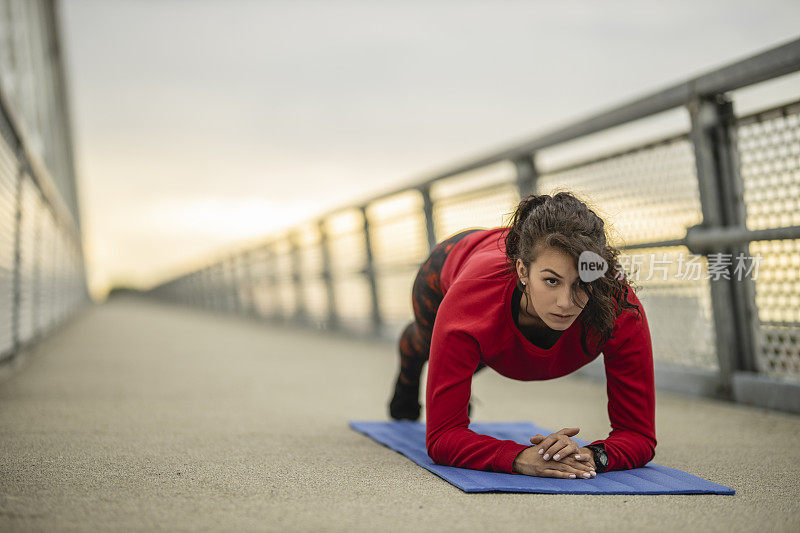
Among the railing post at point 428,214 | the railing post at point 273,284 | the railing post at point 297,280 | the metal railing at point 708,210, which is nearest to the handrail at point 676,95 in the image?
the metal railing at point 708,210

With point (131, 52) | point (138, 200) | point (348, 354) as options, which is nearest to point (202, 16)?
point (131, 52)

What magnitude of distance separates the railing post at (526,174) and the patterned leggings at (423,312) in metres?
2.04

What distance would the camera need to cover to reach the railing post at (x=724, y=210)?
311 centimetres

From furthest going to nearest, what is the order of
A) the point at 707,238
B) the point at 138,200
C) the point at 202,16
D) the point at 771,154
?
the point at 138,200, the point at 202,16, the point at 707,238, the point at 771,154

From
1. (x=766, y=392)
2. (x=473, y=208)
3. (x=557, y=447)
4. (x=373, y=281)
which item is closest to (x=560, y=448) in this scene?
(x=557, y=447)

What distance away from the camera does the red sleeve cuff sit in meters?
1.92

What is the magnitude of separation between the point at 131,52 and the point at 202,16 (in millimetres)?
2957

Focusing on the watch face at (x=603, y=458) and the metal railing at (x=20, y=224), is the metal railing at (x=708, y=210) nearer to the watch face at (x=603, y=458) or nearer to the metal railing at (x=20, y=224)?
the watch face at (x=603, y=458)

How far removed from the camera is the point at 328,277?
8.55m

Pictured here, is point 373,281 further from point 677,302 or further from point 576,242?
point 576,242

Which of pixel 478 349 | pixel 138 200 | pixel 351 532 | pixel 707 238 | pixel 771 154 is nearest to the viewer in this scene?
pixel 351 532

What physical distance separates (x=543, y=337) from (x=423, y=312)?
614mm

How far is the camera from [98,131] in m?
15.6

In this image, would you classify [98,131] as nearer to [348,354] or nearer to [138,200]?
[138,200]
